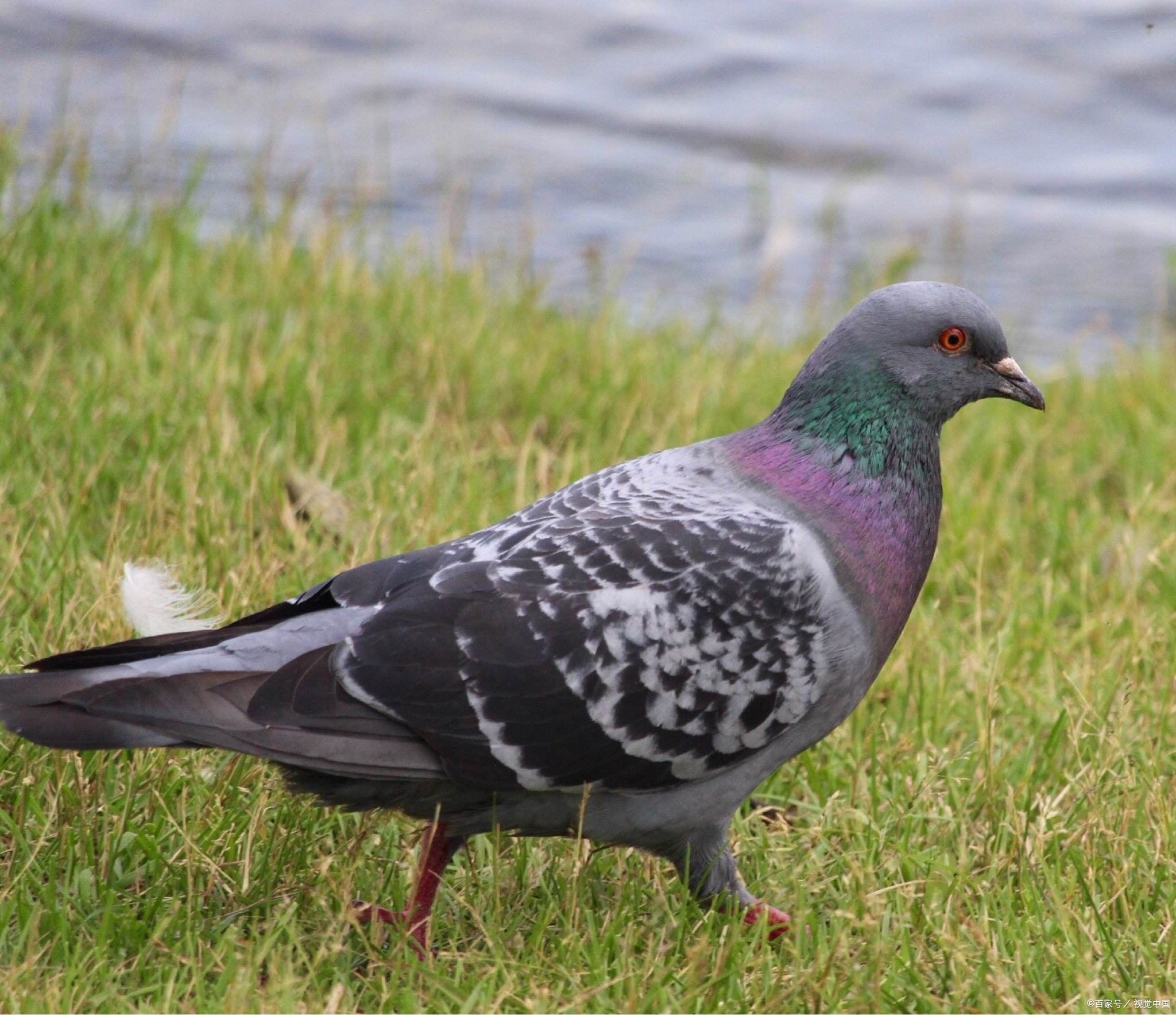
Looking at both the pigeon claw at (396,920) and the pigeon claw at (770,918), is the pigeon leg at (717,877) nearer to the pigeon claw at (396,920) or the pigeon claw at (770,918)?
the pigeon claw at (770,918)

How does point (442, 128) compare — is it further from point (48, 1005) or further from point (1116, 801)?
point (48, 1005)

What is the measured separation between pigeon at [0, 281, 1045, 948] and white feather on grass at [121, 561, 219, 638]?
1.30 feet

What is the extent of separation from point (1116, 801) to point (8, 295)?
356 cm

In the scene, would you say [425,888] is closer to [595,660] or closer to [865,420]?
[595,660]

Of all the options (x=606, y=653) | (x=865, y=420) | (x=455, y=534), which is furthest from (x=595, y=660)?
(x=455, y=534)

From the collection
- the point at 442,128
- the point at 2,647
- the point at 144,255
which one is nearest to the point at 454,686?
the point at 2,647

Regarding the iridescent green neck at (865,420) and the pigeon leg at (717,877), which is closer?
the pigeon leg at (717,877)

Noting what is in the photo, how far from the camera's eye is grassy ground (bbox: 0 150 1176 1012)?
2.77 meters

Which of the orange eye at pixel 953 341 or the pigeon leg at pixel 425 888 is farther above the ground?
the orange eye at pixel 953 341

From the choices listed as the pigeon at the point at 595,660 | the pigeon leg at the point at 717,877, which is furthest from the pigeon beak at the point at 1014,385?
the pigeon leg at the point at 717,877

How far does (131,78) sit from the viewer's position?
8250mm

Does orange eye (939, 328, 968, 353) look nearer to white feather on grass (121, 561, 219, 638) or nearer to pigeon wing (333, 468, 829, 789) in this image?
pigeon wing (333, 468, 829, 789)

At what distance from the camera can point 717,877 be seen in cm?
310

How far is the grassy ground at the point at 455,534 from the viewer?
2773 mm
